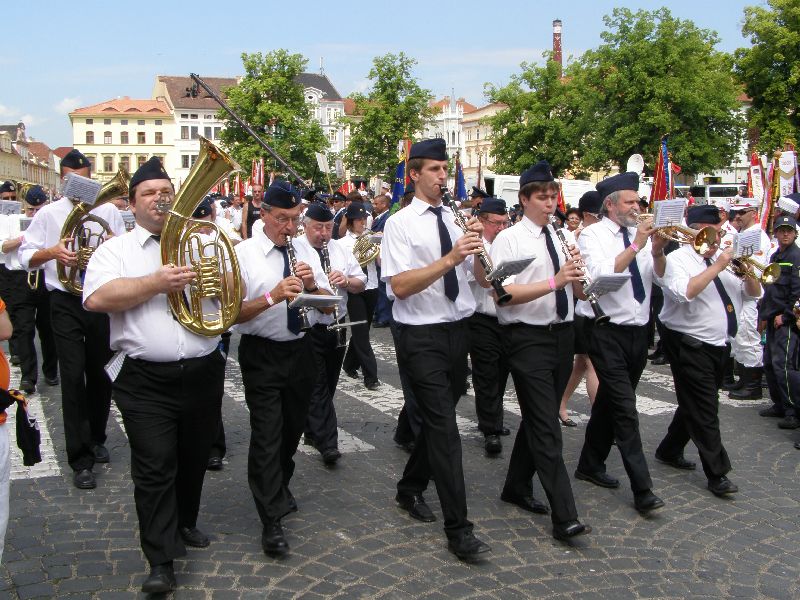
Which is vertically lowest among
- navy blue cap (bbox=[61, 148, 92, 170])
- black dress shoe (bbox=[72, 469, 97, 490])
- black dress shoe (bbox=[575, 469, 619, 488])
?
black dress shoe (bbox=[575, 469, 619, 488])

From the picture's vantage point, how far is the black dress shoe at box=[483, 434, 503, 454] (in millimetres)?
7355

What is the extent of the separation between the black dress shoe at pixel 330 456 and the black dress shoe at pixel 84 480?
177cm

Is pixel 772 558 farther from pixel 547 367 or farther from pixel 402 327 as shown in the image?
pixel 402 327

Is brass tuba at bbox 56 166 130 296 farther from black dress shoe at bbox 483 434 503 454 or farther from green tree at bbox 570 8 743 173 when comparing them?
green tree at bbox 570 8 743 173

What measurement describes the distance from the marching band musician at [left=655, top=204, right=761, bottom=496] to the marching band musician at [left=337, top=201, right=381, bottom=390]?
3.89 metres

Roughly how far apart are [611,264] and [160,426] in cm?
322

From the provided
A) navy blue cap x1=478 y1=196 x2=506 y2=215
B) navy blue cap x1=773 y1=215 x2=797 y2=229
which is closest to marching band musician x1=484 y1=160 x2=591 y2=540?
navy blue cap x1=478 y1=196 x2=506 y2=215

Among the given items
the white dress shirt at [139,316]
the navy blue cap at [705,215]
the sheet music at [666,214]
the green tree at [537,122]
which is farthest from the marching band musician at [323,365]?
the green tree at [537,122]

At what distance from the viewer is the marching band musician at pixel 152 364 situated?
452cm

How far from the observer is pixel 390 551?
520cm

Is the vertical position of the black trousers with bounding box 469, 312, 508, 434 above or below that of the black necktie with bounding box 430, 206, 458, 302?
below

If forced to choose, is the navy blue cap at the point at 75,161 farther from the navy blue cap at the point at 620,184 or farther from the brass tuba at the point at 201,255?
the navy blue cap at the point at 620,184

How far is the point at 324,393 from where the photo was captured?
7.16 meters

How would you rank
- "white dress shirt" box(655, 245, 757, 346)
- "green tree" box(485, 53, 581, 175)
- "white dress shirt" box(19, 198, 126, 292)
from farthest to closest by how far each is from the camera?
"green tree" box(485, 53, 581, 175) < "white dress shirt" box(19, 198, 126, 292) < "white dress shirt" box(655, 245, 757, 346)
